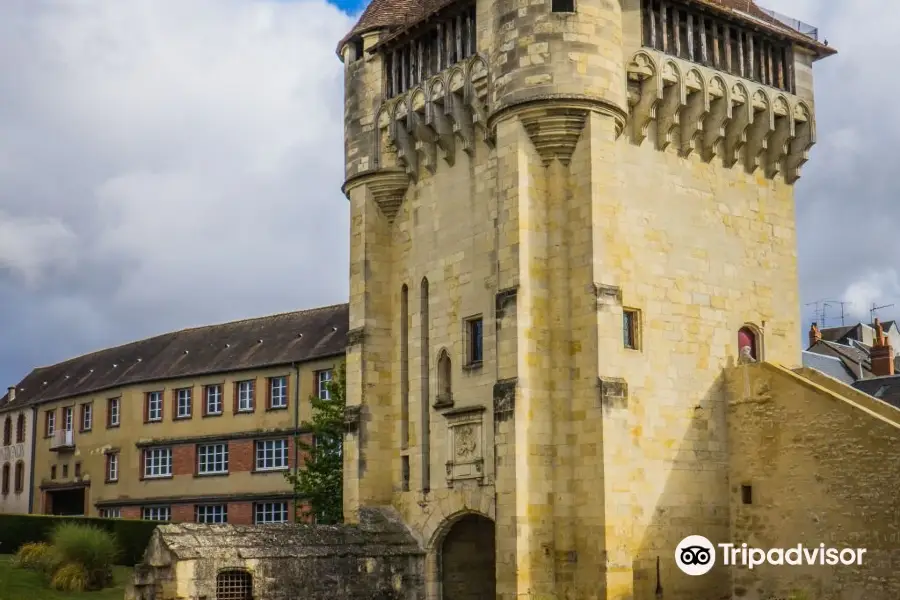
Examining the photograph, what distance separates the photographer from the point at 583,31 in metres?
27.2

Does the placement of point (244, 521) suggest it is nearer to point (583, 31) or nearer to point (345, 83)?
point (345, 83)

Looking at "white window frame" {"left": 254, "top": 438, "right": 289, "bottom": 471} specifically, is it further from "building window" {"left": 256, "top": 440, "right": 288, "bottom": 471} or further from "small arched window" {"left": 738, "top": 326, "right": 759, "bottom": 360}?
"small arched window" {"left": 738, "top": 326, "right": 759, "bottom": 360}

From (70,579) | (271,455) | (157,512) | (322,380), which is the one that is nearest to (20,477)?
(157,512)

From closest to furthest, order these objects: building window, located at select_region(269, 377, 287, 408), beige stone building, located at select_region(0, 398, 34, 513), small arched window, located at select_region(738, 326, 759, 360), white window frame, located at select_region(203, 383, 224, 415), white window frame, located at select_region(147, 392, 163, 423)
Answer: small arched window, located at select_region(738, 326, 759, 360) → building window, located at select_region(269, 377, 287, 408) → white window frame, located at select_region(203, 383, 224, 415) → white window frame, located at select_region(147, 392, 163, 423) → beige stone building, located at select_region(0, 398, 34, 513)

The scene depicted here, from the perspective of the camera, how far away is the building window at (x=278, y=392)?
161 ft

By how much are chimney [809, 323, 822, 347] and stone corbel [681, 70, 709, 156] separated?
28405mm

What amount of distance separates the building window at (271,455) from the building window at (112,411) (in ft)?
31.5

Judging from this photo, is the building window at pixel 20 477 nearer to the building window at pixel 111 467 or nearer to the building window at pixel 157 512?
the building window at pixel 111 467

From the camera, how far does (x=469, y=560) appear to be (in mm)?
29938

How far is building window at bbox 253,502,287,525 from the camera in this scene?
4800 centimetres

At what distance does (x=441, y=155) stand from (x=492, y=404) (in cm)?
672

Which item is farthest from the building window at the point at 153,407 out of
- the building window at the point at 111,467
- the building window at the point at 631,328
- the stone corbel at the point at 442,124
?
the building window at the point at 631,328

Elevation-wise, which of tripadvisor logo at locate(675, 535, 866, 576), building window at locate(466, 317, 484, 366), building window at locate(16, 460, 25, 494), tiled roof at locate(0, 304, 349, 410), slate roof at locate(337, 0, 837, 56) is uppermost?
slate roof at locate(337, 0, 837, 56)

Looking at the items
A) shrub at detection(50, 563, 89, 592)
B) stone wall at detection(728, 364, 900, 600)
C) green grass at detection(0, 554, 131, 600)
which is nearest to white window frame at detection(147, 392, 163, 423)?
green grass at detection(0, 554, 131, 600)
